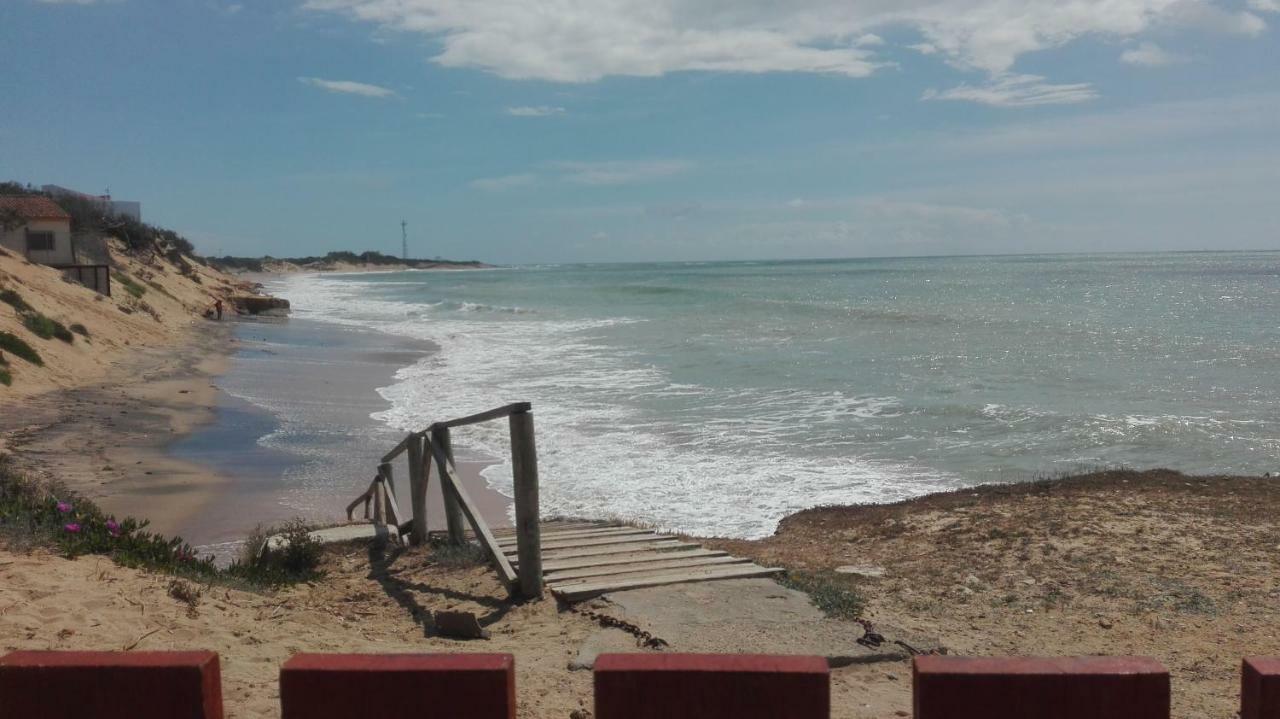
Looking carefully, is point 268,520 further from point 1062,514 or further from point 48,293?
point 48,293

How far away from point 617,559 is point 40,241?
38.3 meters

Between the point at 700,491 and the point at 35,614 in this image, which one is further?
the point at 700,491

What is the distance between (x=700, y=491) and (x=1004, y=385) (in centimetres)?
1163

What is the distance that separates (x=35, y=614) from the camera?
5.62 meters

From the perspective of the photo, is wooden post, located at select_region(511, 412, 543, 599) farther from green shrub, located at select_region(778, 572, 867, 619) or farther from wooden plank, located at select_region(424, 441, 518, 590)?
green shrub, located at select_region(778, 572, 867, 619)

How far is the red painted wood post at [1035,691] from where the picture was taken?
223 centimetres

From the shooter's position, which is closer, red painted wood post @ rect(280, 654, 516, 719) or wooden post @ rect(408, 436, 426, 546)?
red painted wood post @ rect(280, 654, 516, 719)

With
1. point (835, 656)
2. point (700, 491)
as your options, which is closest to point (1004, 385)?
point (700, 491)

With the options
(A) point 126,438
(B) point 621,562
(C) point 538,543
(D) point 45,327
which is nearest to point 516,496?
(C) point 538,543

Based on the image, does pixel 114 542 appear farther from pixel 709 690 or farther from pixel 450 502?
pixel 709 690

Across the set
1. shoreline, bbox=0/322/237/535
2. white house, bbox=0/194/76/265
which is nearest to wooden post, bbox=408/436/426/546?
shoreline, bbox=0/322/237/535

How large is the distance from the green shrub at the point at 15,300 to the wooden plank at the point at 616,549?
21.4m

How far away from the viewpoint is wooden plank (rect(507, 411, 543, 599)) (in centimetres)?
702

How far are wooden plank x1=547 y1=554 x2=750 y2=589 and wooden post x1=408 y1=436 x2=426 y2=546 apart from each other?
2.08 metres
